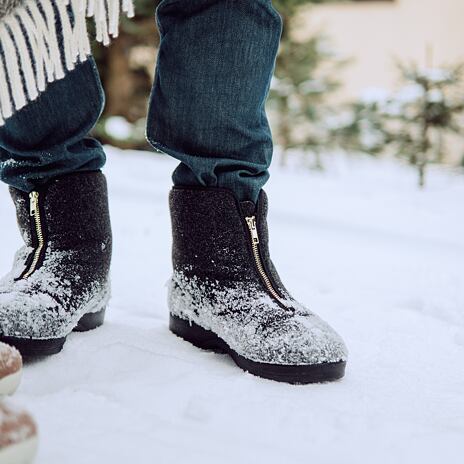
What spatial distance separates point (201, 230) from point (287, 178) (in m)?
2.40

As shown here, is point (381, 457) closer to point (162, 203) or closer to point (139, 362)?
point (139, 362)

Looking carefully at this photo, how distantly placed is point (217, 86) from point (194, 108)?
5 centimetres

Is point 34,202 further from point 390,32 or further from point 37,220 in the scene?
point 390,32

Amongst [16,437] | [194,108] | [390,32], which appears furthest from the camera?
[390,32]

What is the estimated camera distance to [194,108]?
88cm

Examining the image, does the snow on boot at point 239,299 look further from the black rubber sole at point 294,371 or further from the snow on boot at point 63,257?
the snow on boot at point 63,257

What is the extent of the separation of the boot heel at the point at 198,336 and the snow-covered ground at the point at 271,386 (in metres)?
0.02

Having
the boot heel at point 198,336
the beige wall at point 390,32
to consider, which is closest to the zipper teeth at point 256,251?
the boot heel at point 198,336

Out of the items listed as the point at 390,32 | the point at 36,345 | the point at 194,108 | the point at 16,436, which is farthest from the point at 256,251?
the point at 390,32

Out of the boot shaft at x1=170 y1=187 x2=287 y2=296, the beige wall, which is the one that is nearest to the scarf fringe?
the boot shaft at x1=170 y1=187 x2=287 y2=296

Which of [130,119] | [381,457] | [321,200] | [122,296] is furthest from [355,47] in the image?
[381,457]

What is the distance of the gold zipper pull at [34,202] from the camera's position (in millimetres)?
913

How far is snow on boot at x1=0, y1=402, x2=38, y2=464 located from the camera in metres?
0.50

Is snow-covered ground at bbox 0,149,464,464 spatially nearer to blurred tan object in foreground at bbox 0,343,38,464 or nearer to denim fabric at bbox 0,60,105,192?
blurred tan object in foreground at bbox 0,343,38,464
